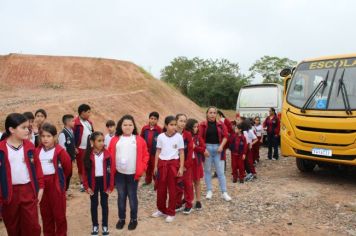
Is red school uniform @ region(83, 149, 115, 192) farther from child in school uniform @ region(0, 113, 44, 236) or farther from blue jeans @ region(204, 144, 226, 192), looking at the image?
blue jeans @ region(204, 144, 226, 192)

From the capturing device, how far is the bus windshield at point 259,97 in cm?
1295

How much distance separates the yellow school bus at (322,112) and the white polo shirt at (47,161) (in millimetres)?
4937

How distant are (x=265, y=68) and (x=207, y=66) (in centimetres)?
838

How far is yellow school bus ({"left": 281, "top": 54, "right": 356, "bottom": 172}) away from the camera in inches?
263

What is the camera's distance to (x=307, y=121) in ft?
23.2

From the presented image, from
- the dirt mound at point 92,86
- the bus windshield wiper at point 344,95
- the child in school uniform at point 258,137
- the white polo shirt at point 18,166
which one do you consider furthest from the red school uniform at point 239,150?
the dirt mound at point 92,86

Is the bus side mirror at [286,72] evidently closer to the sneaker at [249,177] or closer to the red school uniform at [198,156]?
the sneaker at [249,177]

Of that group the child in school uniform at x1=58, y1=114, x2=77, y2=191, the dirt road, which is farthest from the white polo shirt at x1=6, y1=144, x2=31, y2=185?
the child in school uniform at x1=58, y1=114, x2=77, y2=191

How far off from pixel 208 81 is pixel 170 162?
30.2m

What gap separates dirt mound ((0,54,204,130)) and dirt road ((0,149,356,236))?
8050 millimetres

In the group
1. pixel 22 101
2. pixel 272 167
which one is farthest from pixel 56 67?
pixel 272 167

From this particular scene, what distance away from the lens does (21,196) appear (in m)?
3.60

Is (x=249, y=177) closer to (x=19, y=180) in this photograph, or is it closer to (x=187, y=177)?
(x=187, y=177)

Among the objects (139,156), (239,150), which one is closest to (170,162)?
(139,156)
